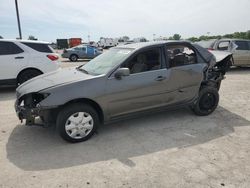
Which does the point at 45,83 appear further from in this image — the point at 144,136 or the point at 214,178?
the point at 214,178

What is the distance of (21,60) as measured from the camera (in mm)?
7980

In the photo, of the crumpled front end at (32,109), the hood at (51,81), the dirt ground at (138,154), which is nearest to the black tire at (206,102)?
the dirt ground at (138,154)

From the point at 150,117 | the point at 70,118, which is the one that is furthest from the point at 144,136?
the point at 70,118

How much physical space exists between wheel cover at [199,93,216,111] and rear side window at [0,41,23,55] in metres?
5.81

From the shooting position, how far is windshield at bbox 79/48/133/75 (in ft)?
15.0

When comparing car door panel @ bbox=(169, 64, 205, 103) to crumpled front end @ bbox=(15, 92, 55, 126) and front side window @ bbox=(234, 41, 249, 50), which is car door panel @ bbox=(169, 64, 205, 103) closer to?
crumpled front end @ bbox=(15, 92, 55, 126)

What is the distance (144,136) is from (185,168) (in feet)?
3.95

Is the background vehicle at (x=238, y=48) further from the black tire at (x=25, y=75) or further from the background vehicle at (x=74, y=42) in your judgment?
the background vehicle at (x=74, y=42)

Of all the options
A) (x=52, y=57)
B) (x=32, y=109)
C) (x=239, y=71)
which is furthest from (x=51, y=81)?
(x=239, y=71)

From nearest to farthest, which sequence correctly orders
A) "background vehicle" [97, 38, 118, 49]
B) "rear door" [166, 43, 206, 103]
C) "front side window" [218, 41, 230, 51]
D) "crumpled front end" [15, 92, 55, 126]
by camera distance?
"crumpled front end" [15, 92, 55, 126]
"rear door" [166, 43, 206, 103]
"front side window" [218, 41, 230, 51]
"background vehicle" [97, 38, 118, 49]

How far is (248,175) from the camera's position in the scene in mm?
3301

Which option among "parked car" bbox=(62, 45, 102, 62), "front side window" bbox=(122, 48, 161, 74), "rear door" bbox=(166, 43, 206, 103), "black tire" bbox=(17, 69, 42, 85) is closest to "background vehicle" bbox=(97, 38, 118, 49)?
"parked car" bbox=(62, 45, 102, 62)

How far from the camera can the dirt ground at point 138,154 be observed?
321cm

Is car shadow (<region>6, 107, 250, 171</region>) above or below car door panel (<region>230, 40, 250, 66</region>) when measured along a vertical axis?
below
